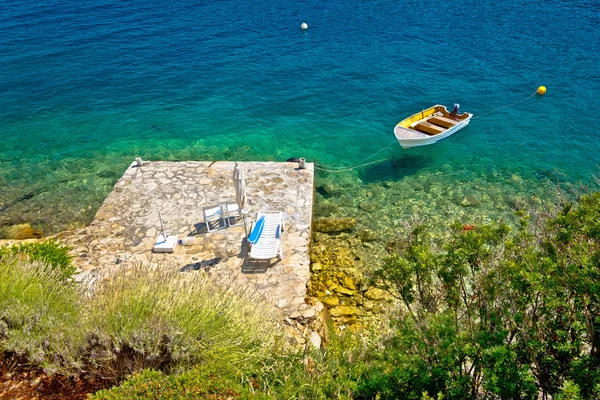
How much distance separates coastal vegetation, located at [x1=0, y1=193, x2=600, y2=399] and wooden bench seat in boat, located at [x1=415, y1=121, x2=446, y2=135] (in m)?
12.5

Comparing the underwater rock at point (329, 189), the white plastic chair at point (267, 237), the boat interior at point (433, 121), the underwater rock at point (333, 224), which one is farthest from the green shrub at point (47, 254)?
the boat interior at point (433, 121)

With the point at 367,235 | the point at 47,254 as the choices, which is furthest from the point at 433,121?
the point at 47,254

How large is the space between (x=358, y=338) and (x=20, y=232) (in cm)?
1302

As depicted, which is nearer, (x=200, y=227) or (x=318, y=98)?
(x=200, y=227)

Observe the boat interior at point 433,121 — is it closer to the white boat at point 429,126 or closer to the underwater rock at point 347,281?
the white boat at point 429,126

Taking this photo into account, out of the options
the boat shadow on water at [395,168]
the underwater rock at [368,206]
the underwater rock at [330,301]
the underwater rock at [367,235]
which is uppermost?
the underwater rock at [330,301]

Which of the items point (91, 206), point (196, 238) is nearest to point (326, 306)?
point (196, 238)

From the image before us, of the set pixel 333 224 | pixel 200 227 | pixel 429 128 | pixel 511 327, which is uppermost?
pixel 511 327

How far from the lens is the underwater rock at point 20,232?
1501cm

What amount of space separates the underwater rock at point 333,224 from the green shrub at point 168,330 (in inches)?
285

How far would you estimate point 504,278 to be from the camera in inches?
268

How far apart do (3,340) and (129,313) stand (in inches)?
84.5

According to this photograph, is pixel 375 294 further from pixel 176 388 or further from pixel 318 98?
pixel 318 98

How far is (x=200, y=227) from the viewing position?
45.8 ft
